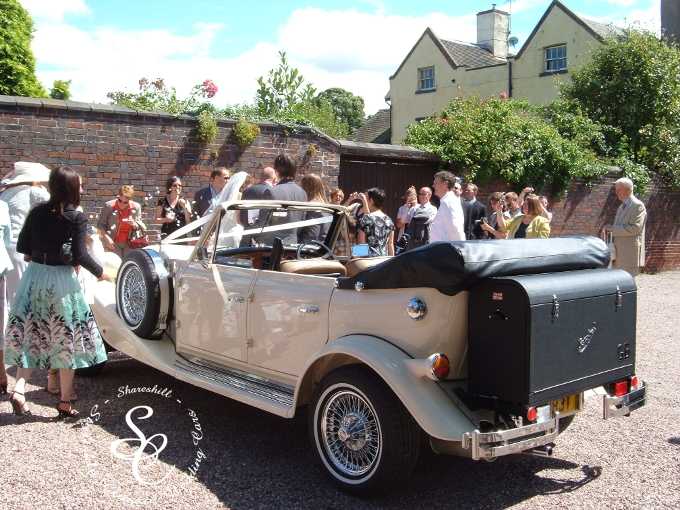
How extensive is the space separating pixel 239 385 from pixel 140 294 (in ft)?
4.78

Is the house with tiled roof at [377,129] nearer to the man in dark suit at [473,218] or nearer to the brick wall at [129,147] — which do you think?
the brick wall at [129,147]

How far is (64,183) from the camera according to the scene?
16.2 feet

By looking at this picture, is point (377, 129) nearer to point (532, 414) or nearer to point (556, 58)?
point (556, 58)

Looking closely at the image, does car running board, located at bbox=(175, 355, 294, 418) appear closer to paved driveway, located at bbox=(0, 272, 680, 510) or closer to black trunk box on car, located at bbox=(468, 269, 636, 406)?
paved driveway, located at bbox=(0, 272, 680, 510)

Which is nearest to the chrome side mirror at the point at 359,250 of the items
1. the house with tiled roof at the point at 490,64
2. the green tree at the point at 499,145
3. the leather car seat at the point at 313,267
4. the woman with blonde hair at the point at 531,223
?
the leather car seat at the point at 313,267

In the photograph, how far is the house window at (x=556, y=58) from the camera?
31.3 m

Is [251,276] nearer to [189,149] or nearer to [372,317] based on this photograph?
[372,317]

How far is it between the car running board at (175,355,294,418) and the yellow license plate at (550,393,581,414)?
149 cm

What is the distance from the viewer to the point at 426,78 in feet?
121

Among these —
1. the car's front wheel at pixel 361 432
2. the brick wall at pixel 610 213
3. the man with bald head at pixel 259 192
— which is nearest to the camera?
the car's front wheel at pixel 361 432

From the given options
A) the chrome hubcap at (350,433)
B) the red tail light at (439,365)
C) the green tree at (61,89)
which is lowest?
the chrome hubcap at (350,433)

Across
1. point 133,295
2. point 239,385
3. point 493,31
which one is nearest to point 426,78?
point 493,31

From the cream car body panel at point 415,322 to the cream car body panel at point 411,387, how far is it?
0.08 metres

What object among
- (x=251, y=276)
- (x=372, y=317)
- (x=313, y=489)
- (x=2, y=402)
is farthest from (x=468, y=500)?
(x=2, y=402)
